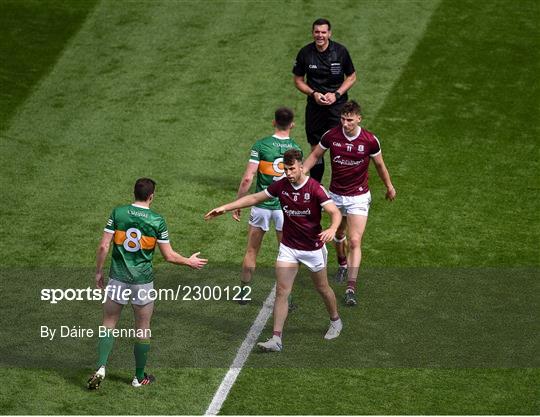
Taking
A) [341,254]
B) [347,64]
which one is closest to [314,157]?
[341,254]

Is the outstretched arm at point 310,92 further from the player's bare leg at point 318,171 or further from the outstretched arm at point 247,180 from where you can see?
the outstretched arm at point 247,180

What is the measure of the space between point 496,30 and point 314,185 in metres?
10.8

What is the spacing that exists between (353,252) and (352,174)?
3.18 feet

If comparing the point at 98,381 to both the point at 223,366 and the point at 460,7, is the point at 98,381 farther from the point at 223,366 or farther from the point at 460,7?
the point at 460,7

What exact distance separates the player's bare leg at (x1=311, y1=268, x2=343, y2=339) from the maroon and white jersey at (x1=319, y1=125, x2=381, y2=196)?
157 centimetres

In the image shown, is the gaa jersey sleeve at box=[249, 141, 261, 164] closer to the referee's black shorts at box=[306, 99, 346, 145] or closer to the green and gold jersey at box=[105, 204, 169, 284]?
the green and gold jersey at box=[105, 204, 169, 284]

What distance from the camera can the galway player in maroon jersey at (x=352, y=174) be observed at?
51.2 feet

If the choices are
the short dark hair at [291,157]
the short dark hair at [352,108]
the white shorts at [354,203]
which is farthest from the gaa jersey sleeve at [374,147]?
the short dark hair at [291,157]

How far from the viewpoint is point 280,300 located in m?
14.4

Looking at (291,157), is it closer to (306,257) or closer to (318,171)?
(306,257)

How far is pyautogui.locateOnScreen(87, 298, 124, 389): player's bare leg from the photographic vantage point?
532 inches

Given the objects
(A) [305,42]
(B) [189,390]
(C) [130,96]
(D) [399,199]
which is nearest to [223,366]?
(B) [189,390]

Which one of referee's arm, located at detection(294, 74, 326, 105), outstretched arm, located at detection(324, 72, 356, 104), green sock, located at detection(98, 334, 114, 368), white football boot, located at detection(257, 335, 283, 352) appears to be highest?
green sock, located at detection(98, 334, 114, 368)

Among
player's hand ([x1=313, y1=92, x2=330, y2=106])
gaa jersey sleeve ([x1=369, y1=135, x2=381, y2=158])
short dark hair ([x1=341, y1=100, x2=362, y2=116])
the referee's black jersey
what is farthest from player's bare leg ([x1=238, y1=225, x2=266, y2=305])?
the referee's black jersey
